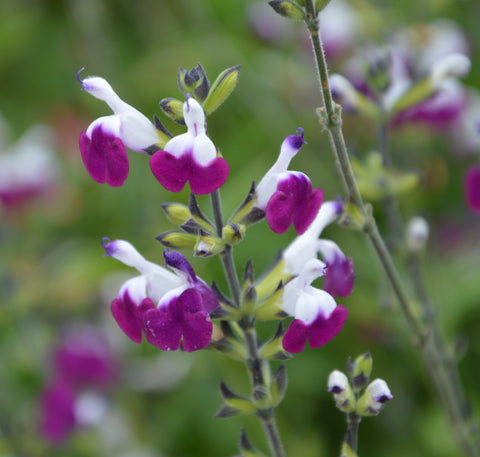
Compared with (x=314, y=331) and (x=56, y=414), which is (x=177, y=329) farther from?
(x=56, y=414)

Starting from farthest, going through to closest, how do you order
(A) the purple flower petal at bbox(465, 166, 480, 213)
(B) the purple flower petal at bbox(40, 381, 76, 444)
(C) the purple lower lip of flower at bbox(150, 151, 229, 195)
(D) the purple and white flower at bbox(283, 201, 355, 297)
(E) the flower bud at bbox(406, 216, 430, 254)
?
(B) the purple flower petal at bbox(40, 381, 76, 444)
(E) the flower bud at bbox(406, 216, 430, 254)
(A) the purple flower petal at bbox(465, 166, 480, 213)
(D) the purple and white flower at bbox(283, 201, 355, 297)
(C) the purple lower lip of flower at bbox(150, 151, 229, 195)

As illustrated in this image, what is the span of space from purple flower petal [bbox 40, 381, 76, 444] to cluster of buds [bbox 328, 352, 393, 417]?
88cm

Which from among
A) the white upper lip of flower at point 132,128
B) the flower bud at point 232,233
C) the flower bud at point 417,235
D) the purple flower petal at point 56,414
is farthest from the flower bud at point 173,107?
the purple flower petal at point 56,414

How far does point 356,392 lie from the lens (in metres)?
0.69

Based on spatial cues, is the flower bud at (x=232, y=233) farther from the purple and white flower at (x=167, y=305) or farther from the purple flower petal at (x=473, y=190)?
the purple flower petal at (x=473, y=190)

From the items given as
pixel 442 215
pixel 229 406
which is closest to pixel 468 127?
pixel 442 215

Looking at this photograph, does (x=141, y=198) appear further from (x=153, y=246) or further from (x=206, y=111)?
(x=206, y=111)

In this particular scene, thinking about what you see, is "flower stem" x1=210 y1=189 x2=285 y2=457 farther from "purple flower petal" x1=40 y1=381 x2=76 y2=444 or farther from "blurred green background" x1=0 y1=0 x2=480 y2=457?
"purple flower petal" x1=40 y1=381 x2=76 y2=444

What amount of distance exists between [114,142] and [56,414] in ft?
2.95

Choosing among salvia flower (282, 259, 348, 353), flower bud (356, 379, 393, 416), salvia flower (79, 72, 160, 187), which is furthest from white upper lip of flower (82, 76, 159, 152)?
flower bud (356, 379, 393, 416)

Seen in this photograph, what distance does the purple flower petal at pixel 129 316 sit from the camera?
2.27 feet

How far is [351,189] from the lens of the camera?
0.72 metres

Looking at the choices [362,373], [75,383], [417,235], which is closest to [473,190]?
A: [417,235]

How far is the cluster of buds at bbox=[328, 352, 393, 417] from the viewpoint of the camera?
65 centimetres
